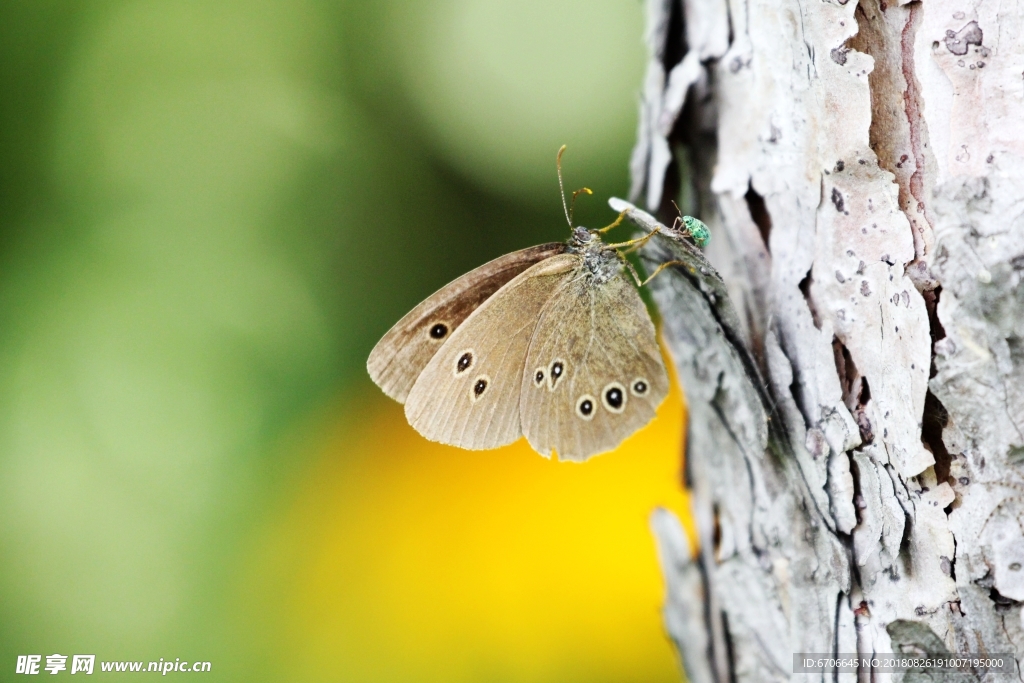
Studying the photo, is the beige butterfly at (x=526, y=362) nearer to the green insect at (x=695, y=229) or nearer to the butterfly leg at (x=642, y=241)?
the butterfly leg at (x=642, y=241)

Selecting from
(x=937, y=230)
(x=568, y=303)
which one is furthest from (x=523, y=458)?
(x=937, y=230)

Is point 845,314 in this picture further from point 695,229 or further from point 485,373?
point 485,373

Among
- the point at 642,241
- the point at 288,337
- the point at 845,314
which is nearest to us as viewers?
the point at 845,314

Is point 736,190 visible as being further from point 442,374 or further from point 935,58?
point 442,374

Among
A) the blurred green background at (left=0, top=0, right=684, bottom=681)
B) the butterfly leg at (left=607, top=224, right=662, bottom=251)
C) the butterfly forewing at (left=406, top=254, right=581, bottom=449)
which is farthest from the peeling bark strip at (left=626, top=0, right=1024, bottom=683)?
the blurred green background at (left=0, top=0, right=684, bottom=681)

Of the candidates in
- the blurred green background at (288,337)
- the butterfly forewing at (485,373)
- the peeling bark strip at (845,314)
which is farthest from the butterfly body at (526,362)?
the blurred green background at (288,337)

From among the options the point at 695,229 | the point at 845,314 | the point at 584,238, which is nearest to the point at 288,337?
the point at 584,238

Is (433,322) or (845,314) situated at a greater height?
(433,322)
